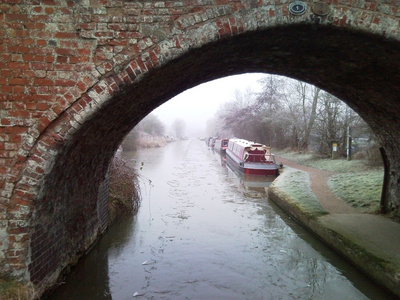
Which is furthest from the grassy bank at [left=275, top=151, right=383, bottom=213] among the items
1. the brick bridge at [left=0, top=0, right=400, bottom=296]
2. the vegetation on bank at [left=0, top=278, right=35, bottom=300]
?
the vegetation on bank at [left=0, top=278, right=35, bottom=300]

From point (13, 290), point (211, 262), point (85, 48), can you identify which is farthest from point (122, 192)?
point (85, 48)

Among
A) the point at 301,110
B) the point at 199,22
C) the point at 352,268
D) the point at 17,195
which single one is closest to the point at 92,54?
the point at 199,22

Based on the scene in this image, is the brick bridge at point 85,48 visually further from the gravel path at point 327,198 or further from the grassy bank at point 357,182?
the grassy bank at point 357,182

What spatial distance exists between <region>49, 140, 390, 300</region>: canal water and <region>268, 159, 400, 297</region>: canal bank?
0.23 meters

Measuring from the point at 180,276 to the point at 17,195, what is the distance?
3.07 metres

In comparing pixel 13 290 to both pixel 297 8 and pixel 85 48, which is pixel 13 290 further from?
pixel 297 8

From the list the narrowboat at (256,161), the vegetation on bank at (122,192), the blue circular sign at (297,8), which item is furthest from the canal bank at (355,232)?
the narrowboat at (256,161)

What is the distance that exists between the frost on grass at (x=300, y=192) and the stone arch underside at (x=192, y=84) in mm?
2382

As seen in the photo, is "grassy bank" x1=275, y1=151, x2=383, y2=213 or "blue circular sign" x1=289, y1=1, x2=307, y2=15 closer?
"blue circular sign" x1=289, y1=1, x2=307, y2=15

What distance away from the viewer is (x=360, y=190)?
10102mm

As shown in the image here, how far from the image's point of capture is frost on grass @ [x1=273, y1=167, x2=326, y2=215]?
8.63 meters

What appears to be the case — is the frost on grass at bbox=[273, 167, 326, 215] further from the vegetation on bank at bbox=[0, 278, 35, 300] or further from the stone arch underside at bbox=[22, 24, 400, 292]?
the vegetation on bank at bbox=[0, 278, 35, 300]

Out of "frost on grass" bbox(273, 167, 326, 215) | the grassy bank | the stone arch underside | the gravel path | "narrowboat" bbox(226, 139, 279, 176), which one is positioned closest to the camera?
the stone arch underside

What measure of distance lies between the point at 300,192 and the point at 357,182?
2147 mm
